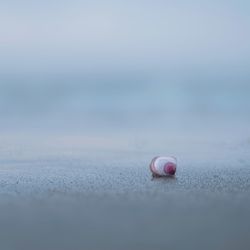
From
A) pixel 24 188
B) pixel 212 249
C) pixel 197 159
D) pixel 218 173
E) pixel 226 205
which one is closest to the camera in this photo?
pixel 212 249

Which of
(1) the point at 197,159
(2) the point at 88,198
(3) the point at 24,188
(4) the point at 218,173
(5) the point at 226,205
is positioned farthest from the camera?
(1) the point at 197,159

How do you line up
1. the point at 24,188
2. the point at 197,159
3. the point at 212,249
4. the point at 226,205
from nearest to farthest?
1. the point at 212,249
2. the point at 226,205
3. the point at 24,188
4. the point at 197,159

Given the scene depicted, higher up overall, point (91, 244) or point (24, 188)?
point (24, 188)

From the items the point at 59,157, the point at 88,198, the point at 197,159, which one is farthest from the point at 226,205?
the point at 59,157

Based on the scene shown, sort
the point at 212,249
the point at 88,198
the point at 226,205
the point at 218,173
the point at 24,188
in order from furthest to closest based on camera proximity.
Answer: the point at 218,173, the point at 24,188, the point at 88,198, the point at 226,205, the point at 212,249

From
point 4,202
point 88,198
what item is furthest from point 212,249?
point 4,202

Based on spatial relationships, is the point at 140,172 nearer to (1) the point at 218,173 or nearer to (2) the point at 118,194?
(1) the point at 218,173

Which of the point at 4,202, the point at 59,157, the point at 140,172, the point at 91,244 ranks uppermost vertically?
the point at 59,157

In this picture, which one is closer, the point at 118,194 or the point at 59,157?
the point at 118,194

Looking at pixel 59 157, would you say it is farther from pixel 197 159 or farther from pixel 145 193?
pixel 145 193
